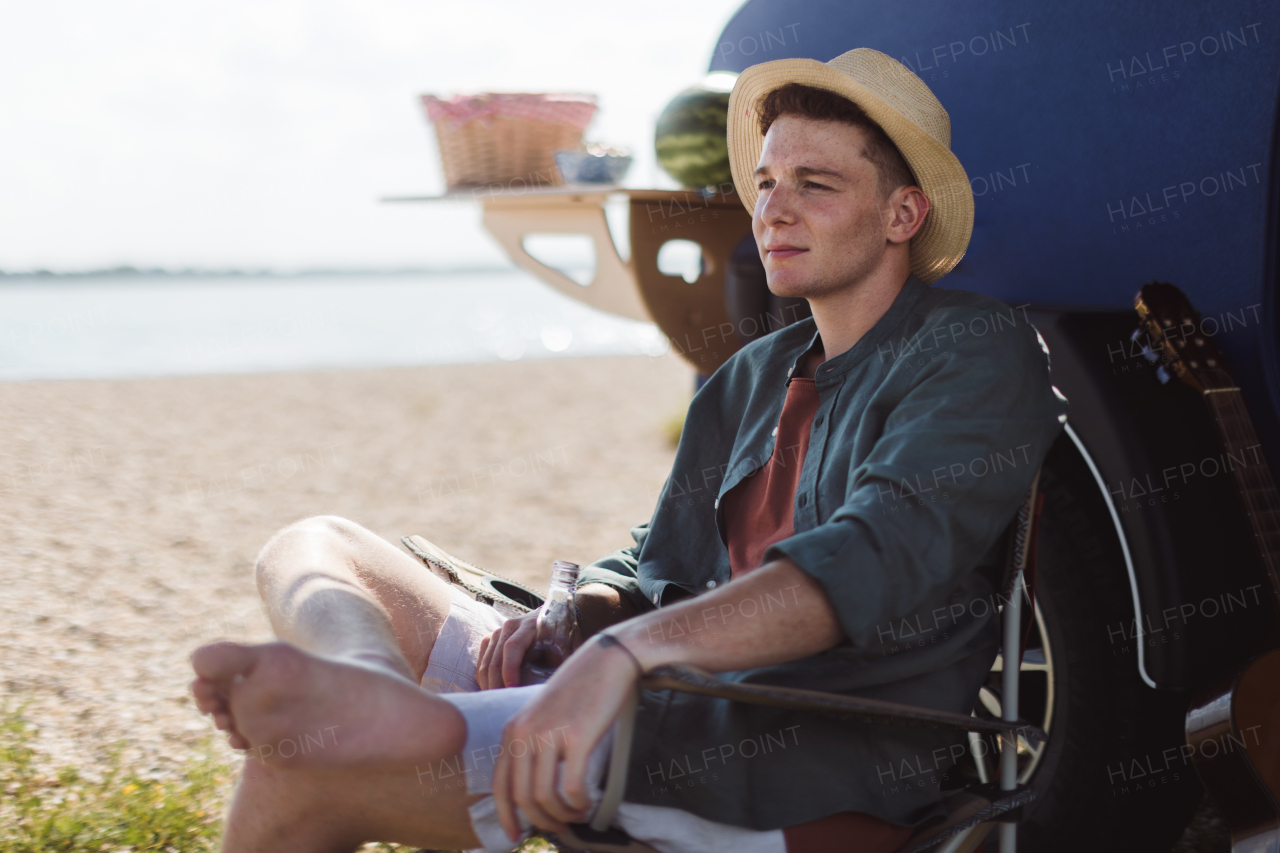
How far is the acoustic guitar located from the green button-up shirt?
0.51 metres

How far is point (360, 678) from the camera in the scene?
1170 millimetres

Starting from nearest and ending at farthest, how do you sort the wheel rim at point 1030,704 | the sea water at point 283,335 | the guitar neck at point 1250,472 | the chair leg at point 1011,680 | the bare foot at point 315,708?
the bare foot at point 315,708 → the chair leg at point 1011,680 → the guitar neck at point 1250,472 → the wheel rim at point 1030,704 → the sea water at point 283,335

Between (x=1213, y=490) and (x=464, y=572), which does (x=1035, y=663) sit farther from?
(x=464, y=572)

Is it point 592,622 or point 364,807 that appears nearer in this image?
point 364,807

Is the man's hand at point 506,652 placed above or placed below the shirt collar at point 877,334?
below

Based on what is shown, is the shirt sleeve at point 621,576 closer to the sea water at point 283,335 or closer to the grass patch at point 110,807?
the grass patch at point 110,807

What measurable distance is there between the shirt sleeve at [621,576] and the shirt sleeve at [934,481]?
2.02 ft

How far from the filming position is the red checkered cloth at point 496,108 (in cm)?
310

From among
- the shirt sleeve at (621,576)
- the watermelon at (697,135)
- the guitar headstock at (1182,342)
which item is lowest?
the shirt sleeve at (621,576)

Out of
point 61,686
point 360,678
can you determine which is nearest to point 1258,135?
point 360,678

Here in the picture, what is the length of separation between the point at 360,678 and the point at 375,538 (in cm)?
72

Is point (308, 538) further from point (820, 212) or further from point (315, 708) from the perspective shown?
point (820, 212)

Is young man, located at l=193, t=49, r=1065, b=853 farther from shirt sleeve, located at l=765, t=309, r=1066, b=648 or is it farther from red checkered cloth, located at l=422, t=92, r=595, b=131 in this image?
red checkered cloth, located at l=422, t=92, r=595, b=131

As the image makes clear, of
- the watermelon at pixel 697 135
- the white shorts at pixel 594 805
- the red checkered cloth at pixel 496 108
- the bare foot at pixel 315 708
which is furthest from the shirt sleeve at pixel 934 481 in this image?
the red checkered cloth at pixel 496 108
